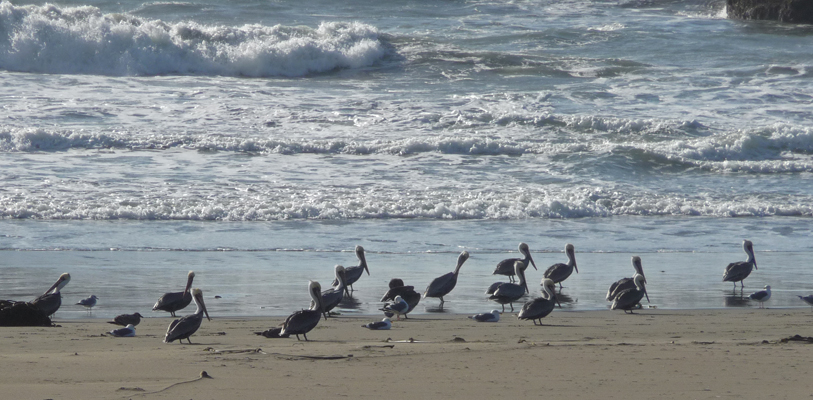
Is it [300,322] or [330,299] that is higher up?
[300,322]

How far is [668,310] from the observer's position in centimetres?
789

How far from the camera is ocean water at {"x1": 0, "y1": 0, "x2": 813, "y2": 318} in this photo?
32.7 ft

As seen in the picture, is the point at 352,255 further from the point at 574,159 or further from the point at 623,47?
the point at 623,47

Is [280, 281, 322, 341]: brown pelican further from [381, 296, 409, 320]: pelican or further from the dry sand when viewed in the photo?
[381, 296, 409, 320]: pelican

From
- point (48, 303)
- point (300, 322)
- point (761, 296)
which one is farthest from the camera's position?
point (761, 296)

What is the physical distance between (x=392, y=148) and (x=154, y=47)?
478 inches

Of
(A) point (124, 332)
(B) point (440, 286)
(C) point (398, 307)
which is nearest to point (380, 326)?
(C) point (398, 307)

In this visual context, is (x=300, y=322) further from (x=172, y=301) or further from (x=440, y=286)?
(x=440, y=286)

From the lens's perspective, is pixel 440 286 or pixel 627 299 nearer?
pixel 627 299

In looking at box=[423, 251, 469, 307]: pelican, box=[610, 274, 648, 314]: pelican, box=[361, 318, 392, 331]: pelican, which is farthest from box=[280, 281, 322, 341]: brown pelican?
box=[610, 274, 648, 314]: pelican

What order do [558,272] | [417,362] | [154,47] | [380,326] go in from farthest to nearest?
1. [154,47]
2. [558,272]
3. [380,326]
4. [417,362]

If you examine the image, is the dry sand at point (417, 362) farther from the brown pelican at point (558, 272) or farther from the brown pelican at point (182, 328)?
the brown pelican at point (558, 272)

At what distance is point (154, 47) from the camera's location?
84.8 ft

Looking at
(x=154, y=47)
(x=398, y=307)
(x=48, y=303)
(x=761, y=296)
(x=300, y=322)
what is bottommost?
(x=761, y=296)
